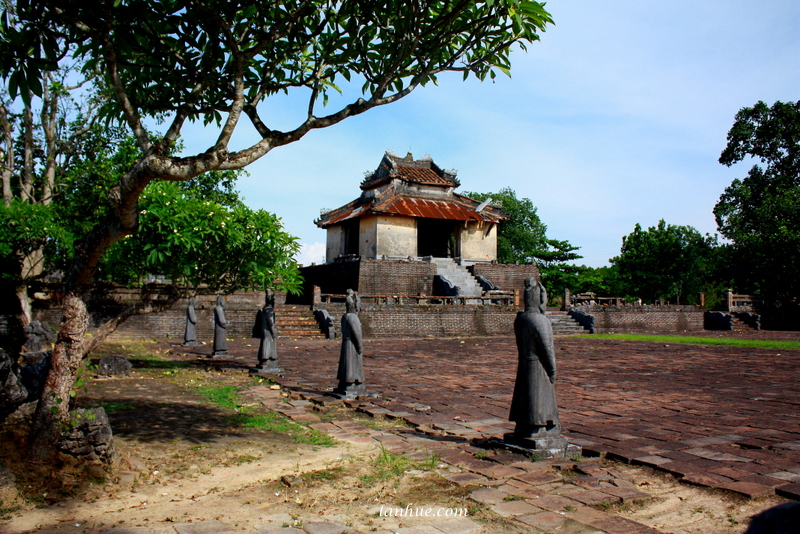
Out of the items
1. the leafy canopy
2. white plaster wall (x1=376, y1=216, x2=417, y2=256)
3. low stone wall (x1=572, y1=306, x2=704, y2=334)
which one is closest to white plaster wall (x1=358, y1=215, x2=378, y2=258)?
white plaster wall (x1=376, y1=216, x2=417, y2=256)

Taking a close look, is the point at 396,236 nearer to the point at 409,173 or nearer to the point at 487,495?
the point at 409,173

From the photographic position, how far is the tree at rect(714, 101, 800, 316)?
33031 mm

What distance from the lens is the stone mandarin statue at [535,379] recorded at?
5.57 meters

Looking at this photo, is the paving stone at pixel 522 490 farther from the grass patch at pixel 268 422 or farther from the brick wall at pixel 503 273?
the brick wall at pixel 503 273

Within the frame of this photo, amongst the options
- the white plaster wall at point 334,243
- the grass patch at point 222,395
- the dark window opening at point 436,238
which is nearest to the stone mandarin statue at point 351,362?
the grass patch at point 222,395

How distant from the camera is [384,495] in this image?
4.46 metres

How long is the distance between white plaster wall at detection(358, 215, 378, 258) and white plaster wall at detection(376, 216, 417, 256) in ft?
0.62

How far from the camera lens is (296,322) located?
2198 centimetres

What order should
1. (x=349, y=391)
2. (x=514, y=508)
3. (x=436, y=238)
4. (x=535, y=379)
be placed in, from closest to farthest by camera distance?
1. (x=514, y=508)
2. (x=535, y=379)
3. (x=349, y=391)
4. (x=436, y=238)

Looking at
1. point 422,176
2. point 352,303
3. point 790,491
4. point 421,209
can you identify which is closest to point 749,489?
point 790,491

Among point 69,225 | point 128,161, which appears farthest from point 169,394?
point 128,161

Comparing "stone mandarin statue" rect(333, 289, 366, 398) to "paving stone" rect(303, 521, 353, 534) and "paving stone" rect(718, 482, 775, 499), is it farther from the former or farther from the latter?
"paving stone" rect(718, 482, 775, 499)

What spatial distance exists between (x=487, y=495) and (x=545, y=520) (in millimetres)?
605

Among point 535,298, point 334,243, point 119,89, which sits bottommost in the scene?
point 535,298
